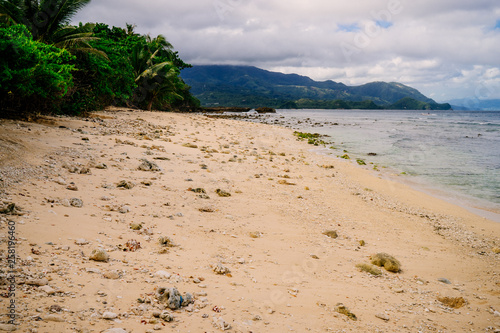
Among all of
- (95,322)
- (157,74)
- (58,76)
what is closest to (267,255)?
(95,322)

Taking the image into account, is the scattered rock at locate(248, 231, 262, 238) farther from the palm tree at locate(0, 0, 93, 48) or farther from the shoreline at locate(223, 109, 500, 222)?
the palm tree at locate(0, 0, 93, 48)

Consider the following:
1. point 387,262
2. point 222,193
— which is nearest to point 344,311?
point 387,262

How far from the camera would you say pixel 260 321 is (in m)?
3.04

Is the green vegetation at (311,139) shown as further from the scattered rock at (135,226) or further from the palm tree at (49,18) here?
the scattered rock at (135,226)

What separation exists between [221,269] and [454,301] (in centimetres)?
333

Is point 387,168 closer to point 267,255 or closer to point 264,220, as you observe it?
point 264,220

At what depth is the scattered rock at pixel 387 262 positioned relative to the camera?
479 centimetres

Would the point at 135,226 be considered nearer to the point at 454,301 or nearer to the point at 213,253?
the point at 213,253

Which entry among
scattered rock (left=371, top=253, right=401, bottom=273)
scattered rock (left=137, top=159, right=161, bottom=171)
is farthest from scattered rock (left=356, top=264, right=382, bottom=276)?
scattered rock (left=137, top=159, right=161, bottom=171)

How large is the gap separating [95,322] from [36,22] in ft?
61.0

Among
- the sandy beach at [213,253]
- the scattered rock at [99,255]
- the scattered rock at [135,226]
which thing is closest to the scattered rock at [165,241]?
the sandy beach at [213,253]

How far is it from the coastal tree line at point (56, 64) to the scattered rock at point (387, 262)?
11.2 m

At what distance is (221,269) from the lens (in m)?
3.88

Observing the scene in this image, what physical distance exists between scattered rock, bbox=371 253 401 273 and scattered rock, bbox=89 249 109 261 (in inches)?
167
